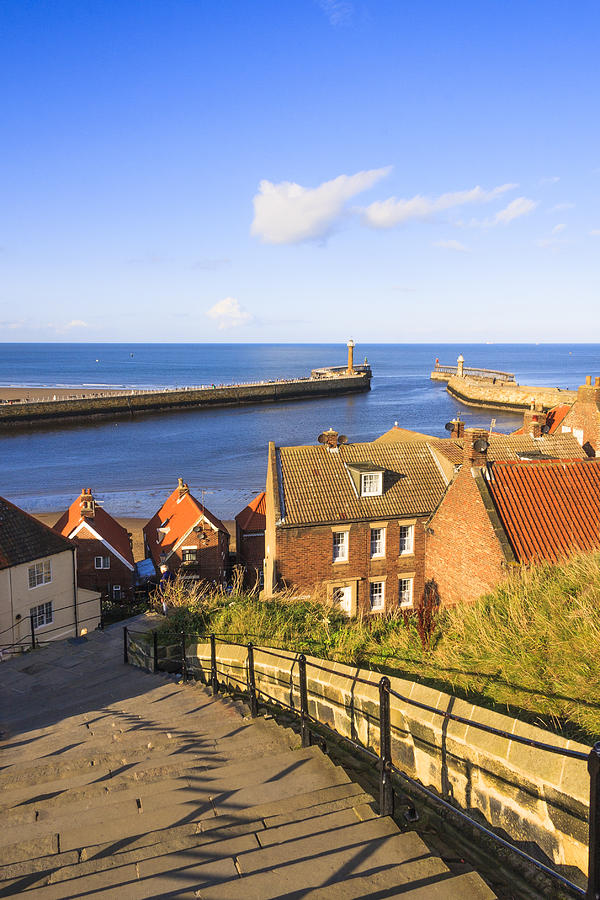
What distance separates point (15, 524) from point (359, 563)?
1484cm

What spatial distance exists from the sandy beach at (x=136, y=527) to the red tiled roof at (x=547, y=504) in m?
25.2

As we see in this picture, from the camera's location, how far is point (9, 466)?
7156 cm

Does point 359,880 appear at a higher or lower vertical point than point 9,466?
higher

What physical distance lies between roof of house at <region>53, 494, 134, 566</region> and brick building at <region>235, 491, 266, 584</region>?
6802 millimetres

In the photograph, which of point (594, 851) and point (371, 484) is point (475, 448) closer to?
point (371, 484)

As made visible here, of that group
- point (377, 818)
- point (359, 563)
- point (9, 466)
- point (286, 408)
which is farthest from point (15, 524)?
point (286, 408)

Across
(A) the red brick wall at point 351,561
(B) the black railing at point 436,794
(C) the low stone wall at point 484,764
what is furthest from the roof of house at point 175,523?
(C) the low stone wall at point 484,764

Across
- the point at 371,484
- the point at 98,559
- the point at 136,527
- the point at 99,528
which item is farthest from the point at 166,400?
the point at 371,484

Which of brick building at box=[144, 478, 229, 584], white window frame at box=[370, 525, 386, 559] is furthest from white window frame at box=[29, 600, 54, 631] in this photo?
white window frame at box=[370, 525, 386, 559]

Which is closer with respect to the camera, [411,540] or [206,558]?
[411,540]

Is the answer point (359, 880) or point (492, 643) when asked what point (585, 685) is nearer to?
point (492, 643)

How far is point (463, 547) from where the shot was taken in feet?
69.9

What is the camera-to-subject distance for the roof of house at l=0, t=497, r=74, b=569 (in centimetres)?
2456

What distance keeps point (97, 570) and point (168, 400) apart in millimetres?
93346
